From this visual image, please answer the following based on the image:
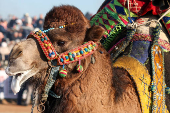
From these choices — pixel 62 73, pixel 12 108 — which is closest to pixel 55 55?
pixel 62 73

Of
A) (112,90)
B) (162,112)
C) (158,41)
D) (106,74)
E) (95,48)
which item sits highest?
(158,41)

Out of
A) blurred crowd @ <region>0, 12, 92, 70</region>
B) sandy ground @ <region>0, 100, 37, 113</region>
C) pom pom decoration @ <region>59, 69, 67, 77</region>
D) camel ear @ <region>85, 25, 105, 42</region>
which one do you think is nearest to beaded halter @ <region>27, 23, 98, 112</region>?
pom pom decoration @ <region>59, 69, 67, 77</region>

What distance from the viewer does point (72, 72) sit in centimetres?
256

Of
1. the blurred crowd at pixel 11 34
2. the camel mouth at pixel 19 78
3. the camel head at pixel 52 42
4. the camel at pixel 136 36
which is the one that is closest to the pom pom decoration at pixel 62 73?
the camel head at pixel 52 42

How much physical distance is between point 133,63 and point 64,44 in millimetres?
954

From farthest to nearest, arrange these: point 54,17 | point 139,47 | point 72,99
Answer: point 139,47, point 54,17, point 72,99

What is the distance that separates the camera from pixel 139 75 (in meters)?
2.95

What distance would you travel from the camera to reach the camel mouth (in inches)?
93.4

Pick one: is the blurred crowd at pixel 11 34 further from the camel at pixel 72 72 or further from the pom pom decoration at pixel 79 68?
the pom pom decoration at pixel 79 68

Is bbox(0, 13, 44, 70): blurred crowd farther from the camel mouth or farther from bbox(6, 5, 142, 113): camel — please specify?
the camel mouth

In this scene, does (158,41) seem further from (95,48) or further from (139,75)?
(95,48)

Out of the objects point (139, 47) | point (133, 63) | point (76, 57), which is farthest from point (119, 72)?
point (76, 57)

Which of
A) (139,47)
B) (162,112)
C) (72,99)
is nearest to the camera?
(72,99)

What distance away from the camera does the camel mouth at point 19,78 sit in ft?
7.78
